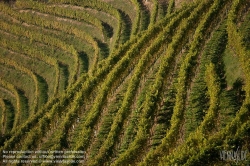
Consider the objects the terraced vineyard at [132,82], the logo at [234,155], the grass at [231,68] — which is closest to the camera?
the logo at [234,155]

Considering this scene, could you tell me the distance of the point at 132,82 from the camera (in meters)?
46.5

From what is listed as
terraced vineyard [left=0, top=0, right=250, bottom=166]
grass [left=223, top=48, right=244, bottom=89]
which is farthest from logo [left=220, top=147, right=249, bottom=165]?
grass [left=223, top=48, right=244, bottom=89]

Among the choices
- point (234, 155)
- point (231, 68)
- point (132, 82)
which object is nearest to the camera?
point (234, 155)

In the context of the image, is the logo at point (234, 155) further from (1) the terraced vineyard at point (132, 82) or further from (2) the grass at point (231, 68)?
(2) the grass at point (231, 68)

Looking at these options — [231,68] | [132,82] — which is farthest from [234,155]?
[132,82]

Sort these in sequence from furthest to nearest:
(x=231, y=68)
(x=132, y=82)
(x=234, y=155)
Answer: (x=132, y=82)
(x=231, y=68)
(x=234, y=155)

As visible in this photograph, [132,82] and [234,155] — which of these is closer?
[234,155]

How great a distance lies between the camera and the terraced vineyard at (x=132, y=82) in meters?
35.4

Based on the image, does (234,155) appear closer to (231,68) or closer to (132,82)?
(231,68)

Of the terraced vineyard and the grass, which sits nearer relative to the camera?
the terraced vineyard

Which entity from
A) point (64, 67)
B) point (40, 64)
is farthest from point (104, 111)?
point (40, 64)

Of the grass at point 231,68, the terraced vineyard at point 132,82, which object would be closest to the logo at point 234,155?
the terraced vineyard at point 132,82

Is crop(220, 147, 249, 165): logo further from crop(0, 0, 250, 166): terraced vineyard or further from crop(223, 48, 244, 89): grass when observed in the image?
crop(223, 48, 244, 89): grass

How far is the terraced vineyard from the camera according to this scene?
35.4m
